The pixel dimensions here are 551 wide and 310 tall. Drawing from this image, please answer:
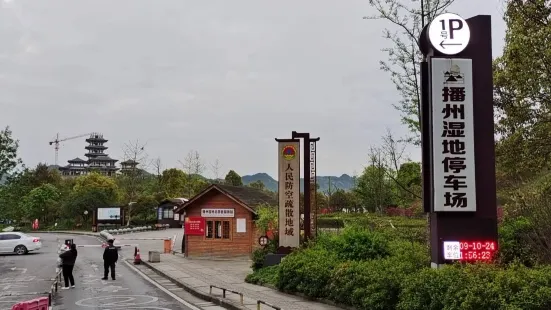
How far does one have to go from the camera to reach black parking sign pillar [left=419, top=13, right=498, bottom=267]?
36.0ft

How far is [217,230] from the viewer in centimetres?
3112

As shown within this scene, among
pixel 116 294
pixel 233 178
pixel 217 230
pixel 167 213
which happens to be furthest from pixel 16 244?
pixel 233 178

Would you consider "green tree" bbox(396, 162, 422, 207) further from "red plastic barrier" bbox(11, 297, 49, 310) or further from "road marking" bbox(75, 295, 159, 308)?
"red plastic barrier" bbox(11, 297, 49, 310)

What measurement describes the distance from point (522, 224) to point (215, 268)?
1397cm

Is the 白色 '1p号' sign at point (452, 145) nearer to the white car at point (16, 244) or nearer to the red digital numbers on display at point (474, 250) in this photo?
the red digital numbers on display at point (474, 250)

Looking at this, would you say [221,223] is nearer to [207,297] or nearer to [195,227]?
[195,227]

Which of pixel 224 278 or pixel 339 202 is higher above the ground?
pixel 339 202

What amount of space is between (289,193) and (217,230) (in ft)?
38.8

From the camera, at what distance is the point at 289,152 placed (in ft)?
66.4

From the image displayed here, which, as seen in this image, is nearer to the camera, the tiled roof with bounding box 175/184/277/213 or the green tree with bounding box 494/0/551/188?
the green tree with bounding box 494/0/551/188

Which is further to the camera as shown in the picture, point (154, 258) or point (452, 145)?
point (154, 258)

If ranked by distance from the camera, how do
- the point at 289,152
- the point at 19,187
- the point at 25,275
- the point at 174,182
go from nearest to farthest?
the point at 289,152 < the point at 25,275 < the point at 19,187 < the point at 174,182

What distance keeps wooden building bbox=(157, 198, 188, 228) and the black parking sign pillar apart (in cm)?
5441

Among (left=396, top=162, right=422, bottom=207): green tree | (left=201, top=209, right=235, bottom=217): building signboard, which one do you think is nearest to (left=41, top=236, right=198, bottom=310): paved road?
(left=201, top=209, right=235, bottom=217): building signboard
